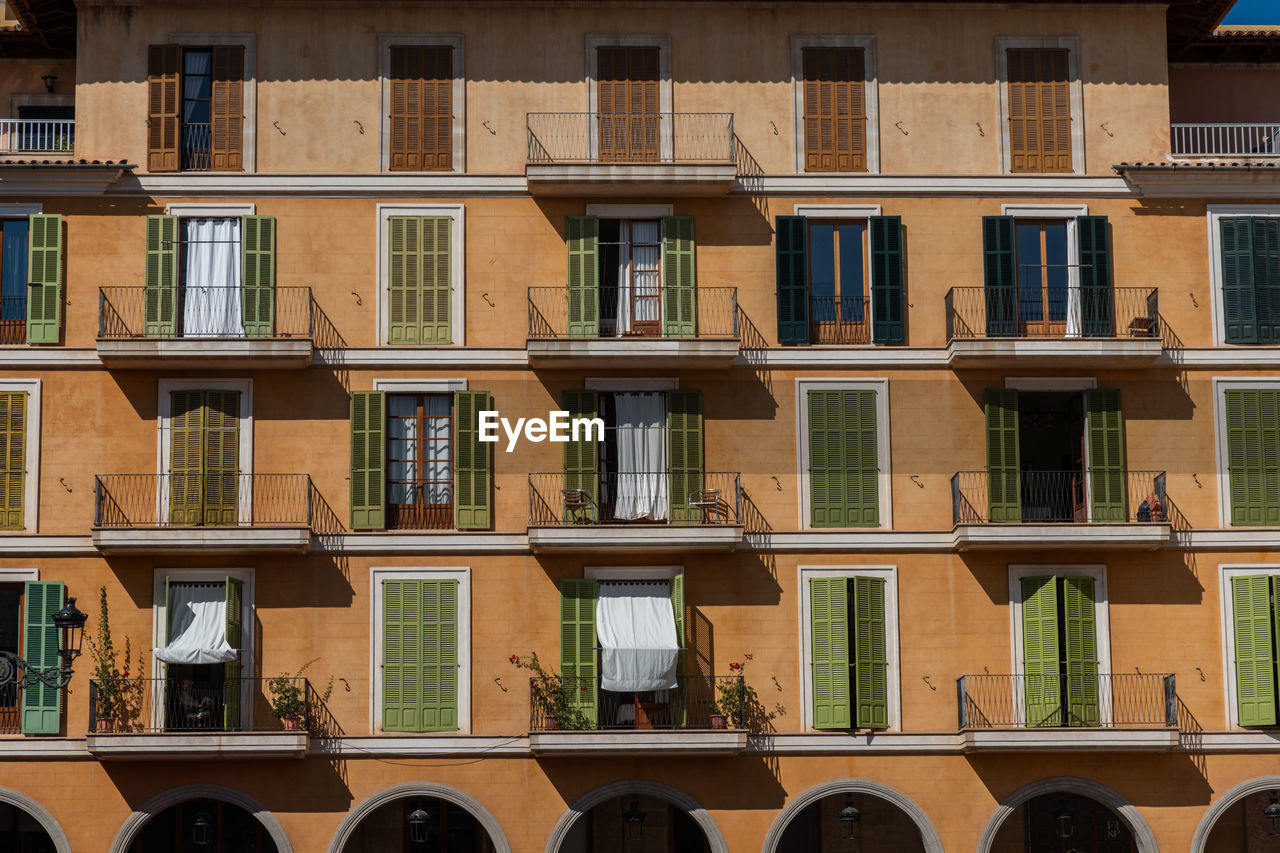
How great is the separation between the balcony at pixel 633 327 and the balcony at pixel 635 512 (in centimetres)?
209

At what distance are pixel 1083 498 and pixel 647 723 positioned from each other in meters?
8.97

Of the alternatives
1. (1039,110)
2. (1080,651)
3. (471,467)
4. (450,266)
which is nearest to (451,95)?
(450,266)

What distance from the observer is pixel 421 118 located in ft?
111

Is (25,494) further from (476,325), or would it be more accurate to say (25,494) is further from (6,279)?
(476,325)

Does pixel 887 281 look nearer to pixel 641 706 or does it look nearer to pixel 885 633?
pixel 885 633

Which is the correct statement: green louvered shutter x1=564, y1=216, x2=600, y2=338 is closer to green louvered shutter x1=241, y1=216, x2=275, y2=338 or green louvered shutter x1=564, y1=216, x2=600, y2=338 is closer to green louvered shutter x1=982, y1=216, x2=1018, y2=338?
green louvered shutter x1=241, y1=216, x2=275, y2=338

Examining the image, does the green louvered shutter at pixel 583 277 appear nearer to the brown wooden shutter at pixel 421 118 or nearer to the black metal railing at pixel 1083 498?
the brown wooden shutter at pixel 421 118

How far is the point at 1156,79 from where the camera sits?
113 ft

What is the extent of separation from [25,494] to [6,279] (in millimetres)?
3996

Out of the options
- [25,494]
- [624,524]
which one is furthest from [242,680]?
[624,524]

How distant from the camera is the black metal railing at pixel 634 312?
32.9m

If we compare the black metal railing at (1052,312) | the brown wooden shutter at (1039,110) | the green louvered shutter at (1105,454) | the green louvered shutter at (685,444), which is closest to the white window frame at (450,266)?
the green louvered shutter at (685,444)

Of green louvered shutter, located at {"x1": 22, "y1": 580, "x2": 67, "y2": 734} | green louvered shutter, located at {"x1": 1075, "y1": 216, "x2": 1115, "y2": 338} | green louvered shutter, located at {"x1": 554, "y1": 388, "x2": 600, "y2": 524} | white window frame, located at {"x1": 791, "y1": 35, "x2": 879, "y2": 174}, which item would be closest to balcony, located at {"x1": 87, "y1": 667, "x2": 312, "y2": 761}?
green louvered shutter, located at {"x1": 22, "y1": 580, "x2": 67, "y2": 734}

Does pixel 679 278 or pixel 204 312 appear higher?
pixel 679 278
